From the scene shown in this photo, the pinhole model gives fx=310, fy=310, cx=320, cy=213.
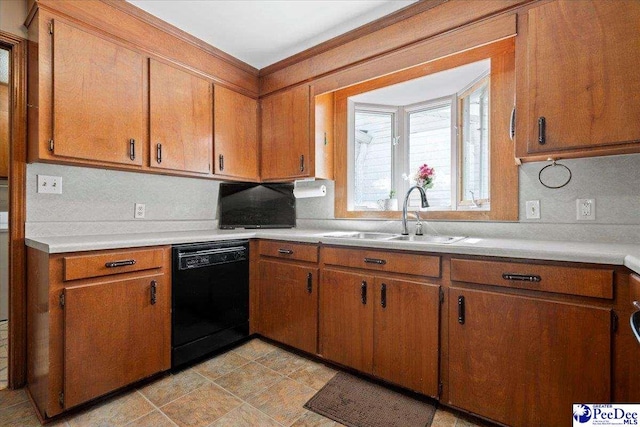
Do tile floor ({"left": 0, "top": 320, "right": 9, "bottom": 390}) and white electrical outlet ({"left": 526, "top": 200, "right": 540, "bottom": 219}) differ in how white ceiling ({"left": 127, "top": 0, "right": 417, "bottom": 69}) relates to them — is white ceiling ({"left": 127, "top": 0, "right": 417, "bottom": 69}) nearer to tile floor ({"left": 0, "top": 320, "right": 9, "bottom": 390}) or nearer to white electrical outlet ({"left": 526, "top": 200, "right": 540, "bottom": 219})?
white electrical outlet ({"left": 526, "top": 200, "right": 540, "bottom": 219})

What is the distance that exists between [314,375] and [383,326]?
0.60 metres

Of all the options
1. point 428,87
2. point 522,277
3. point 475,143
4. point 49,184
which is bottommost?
point 522,277

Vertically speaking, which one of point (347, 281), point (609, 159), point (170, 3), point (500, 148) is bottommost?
point (347, 281)

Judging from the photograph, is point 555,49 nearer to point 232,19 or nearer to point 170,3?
point 232,19

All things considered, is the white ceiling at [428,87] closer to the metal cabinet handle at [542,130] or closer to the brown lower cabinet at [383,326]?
the metal cabinet handle at [542,130]

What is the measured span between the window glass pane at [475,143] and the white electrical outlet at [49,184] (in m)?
2.78

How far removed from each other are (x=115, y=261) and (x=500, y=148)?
2392mm

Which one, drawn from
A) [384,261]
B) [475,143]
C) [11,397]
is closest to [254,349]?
[384,261]

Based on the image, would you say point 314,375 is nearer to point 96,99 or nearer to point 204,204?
point 204,204

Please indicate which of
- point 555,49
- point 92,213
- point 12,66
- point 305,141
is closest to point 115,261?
point 92,213

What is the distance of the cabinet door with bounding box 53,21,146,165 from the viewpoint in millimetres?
1745

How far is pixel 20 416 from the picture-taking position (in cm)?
160

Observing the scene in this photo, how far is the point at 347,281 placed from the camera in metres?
1.97

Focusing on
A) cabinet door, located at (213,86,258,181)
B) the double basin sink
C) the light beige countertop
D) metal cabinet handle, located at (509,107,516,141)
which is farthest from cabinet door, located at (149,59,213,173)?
metal cabinet handle, located at (509,107,516,141)
